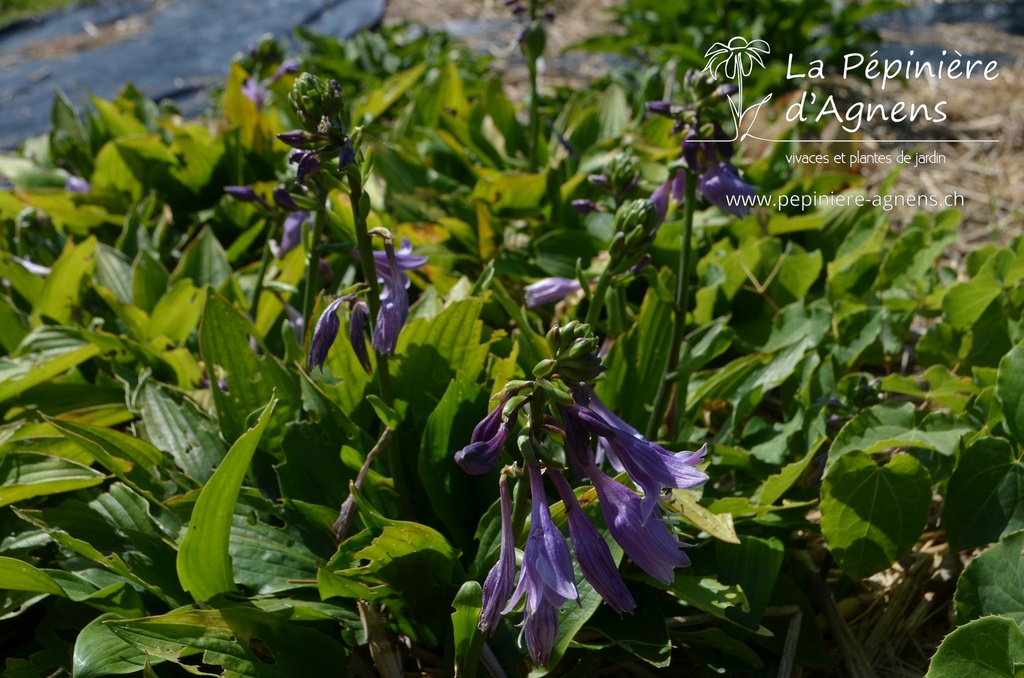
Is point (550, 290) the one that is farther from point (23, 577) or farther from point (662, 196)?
point (23, 577)

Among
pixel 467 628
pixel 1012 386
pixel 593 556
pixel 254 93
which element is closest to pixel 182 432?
pixel 467 628

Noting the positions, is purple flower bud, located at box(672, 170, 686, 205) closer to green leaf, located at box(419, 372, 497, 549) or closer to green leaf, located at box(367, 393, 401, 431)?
green leaf, located at box(419, 372, 497, 549)

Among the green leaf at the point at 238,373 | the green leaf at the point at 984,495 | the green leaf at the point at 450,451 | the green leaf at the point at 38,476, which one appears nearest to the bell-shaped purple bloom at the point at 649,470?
the green leaf at the point at 450,451

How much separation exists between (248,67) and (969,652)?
15.3ft

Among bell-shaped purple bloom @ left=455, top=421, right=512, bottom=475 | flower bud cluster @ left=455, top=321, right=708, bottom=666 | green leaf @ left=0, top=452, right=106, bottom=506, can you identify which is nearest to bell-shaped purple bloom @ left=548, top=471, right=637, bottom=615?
flower bud cluster @ left=455, top=321, right=708, bottom=666

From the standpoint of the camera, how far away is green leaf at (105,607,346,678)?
6.17 ft

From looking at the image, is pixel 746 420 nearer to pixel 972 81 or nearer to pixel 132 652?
pixel 132 652

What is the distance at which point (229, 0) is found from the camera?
8555 mm

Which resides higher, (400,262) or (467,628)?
(400,262)

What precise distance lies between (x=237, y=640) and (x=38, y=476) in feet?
3.00

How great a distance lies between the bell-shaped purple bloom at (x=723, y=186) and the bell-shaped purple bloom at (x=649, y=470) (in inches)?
40.3

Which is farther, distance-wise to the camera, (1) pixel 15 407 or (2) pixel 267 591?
(1) pixel 15 407

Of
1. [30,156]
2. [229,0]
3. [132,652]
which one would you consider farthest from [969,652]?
[229,0]

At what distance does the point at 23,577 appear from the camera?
6.53 ft
